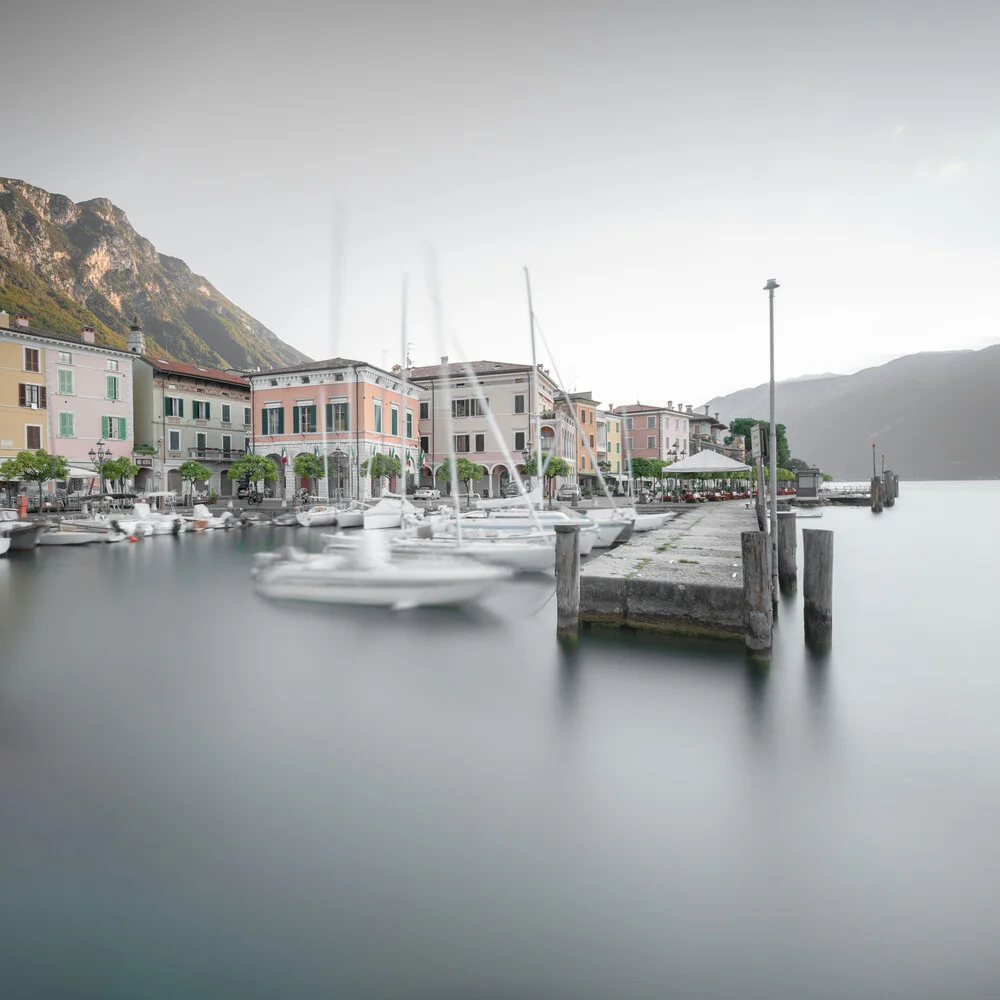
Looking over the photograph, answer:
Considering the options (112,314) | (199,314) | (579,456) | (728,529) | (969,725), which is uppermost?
(199,314)

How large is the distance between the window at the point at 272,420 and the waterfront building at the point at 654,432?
3866cm

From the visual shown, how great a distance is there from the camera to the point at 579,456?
57.9 m

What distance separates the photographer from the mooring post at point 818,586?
7.77m

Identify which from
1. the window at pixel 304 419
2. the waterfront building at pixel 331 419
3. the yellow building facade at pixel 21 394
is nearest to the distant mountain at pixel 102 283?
the yellow building facade at pixel 21 394

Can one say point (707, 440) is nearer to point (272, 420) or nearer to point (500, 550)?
point (272, 420)

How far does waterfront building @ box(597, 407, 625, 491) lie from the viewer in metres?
62.1

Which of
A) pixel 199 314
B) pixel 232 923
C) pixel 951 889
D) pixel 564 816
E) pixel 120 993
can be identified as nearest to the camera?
pixel 120 993

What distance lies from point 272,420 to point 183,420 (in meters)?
6.82

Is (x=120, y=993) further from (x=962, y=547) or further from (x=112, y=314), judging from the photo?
(x=112, y=314)

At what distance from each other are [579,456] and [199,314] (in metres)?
120

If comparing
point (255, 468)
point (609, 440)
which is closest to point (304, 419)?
point (255, 468)

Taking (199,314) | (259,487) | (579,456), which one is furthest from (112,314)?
(579,456)

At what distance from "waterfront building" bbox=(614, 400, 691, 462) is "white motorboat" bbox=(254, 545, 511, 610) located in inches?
2239

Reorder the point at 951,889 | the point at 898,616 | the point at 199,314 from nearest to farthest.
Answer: the point at 951,889, the point at 898,616, the point at 199,314
